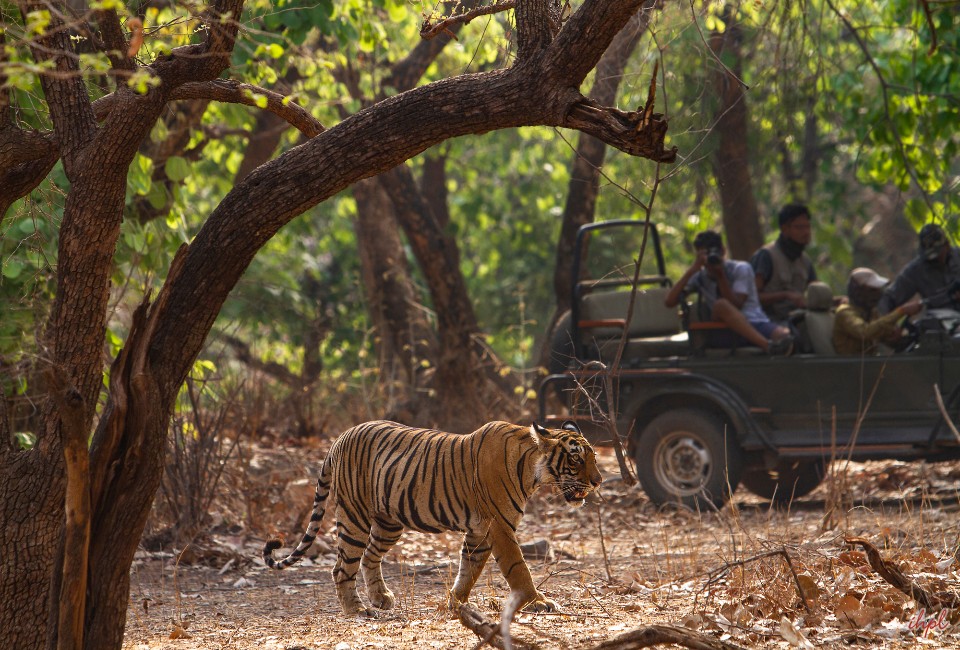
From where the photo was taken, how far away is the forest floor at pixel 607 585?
5039mm

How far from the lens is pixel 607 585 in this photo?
20.9 ft

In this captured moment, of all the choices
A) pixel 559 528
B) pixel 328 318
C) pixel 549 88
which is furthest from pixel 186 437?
pixel 328 318

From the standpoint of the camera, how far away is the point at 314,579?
760 cm

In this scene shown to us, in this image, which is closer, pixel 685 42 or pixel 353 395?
pixel 685 42

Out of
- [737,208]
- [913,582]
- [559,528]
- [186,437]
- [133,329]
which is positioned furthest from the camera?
[737,208]

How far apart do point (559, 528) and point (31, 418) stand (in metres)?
4.02

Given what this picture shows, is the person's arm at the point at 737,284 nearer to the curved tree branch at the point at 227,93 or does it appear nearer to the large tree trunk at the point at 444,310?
the large tree trunk at the point at 444,310

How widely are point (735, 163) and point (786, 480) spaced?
3546 mm

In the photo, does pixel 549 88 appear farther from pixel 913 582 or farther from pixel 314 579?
pixel 314 579

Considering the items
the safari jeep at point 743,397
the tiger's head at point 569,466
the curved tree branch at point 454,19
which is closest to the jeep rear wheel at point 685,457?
the safari jeep at point 743,397

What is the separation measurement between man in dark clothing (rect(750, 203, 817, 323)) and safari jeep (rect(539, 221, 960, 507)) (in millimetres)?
565

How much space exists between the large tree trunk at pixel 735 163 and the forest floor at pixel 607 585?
3625 mm

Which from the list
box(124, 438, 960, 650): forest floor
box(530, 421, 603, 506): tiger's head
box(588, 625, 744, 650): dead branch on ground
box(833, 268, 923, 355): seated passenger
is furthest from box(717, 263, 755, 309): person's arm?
box(588, 625, 744, 650): dead branch on ground

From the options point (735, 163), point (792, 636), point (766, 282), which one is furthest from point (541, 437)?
point (735, 163)
